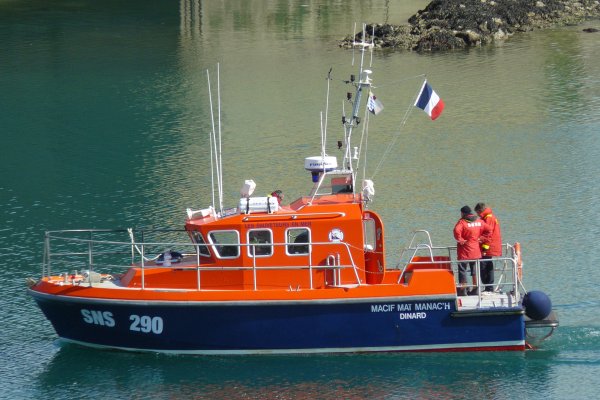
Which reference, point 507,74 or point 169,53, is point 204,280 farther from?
point 169,53

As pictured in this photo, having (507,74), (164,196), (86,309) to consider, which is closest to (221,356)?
(86,309)

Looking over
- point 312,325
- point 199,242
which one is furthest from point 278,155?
point 312,325

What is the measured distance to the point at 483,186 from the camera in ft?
76.5

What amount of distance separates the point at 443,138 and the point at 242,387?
14315 mm

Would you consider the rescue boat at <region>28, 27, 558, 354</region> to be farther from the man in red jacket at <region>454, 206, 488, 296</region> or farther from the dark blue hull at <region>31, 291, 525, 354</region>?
the man in red jacket at <region>454, 206, 488, 296</region>

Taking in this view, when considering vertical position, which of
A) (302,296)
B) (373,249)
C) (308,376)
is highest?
(373,249)

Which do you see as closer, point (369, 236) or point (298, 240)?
point (298, 240)

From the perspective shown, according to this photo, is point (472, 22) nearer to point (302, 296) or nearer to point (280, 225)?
point (280, 225)

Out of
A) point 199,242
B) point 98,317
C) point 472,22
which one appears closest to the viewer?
point 199,242

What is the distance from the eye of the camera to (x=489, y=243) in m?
15.3

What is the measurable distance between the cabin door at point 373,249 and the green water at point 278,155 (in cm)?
114

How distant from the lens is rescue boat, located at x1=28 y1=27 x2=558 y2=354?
1456 centimetres

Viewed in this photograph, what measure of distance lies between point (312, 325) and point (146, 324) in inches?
92.1

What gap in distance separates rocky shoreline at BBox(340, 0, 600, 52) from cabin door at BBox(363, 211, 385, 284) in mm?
25071
